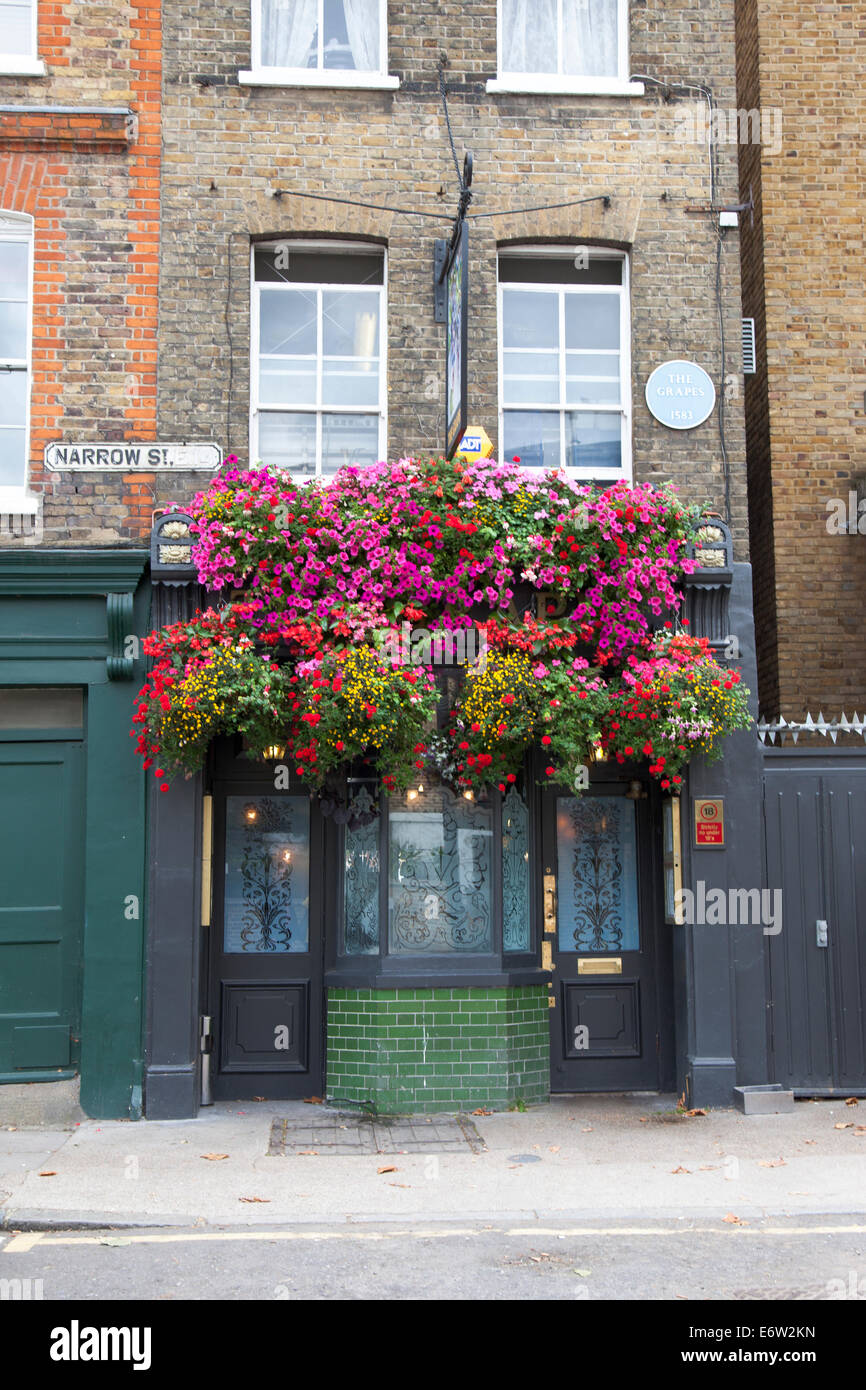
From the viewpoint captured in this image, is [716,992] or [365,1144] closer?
[365,1144]

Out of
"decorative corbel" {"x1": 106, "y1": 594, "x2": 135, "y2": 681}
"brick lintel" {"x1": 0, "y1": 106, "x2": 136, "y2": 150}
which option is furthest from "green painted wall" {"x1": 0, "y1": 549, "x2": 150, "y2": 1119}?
"brick lintel" {"x1": 0, "y1": 106, "x2": 136, "y2": 150}

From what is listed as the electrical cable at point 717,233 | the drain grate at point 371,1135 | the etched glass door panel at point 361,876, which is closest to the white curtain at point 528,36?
the electrical cable at point 717,233

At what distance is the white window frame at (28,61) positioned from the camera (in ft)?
33.7

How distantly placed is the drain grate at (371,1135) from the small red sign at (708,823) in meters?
2.80

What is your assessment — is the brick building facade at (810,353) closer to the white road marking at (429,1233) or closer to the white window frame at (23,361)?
the white road marking at (429,1233)

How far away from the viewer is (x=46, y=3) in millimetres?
10367

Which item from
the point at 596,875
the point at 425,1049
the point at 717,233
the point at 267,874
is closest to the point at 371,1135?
the point at 425,1049

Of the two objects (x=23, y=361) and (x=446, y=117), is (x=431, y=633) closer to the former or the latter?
(x=23, y=361)

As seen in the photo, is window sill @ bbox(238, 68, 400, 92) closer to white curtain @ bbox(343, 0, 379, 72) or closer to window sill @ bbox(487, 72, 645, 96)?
white curtain @ bbox(343, 0, 379, 72)

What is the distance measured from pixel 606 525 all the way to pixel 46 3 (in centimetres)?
625

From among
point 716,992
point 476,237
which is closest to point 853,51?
point 476,237

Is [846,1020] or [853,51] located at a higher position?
[853,51]

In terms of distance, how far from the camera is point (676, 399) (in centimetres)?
1051

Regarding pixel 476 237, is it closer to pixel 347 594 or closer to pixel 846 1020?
pixel 347 594
